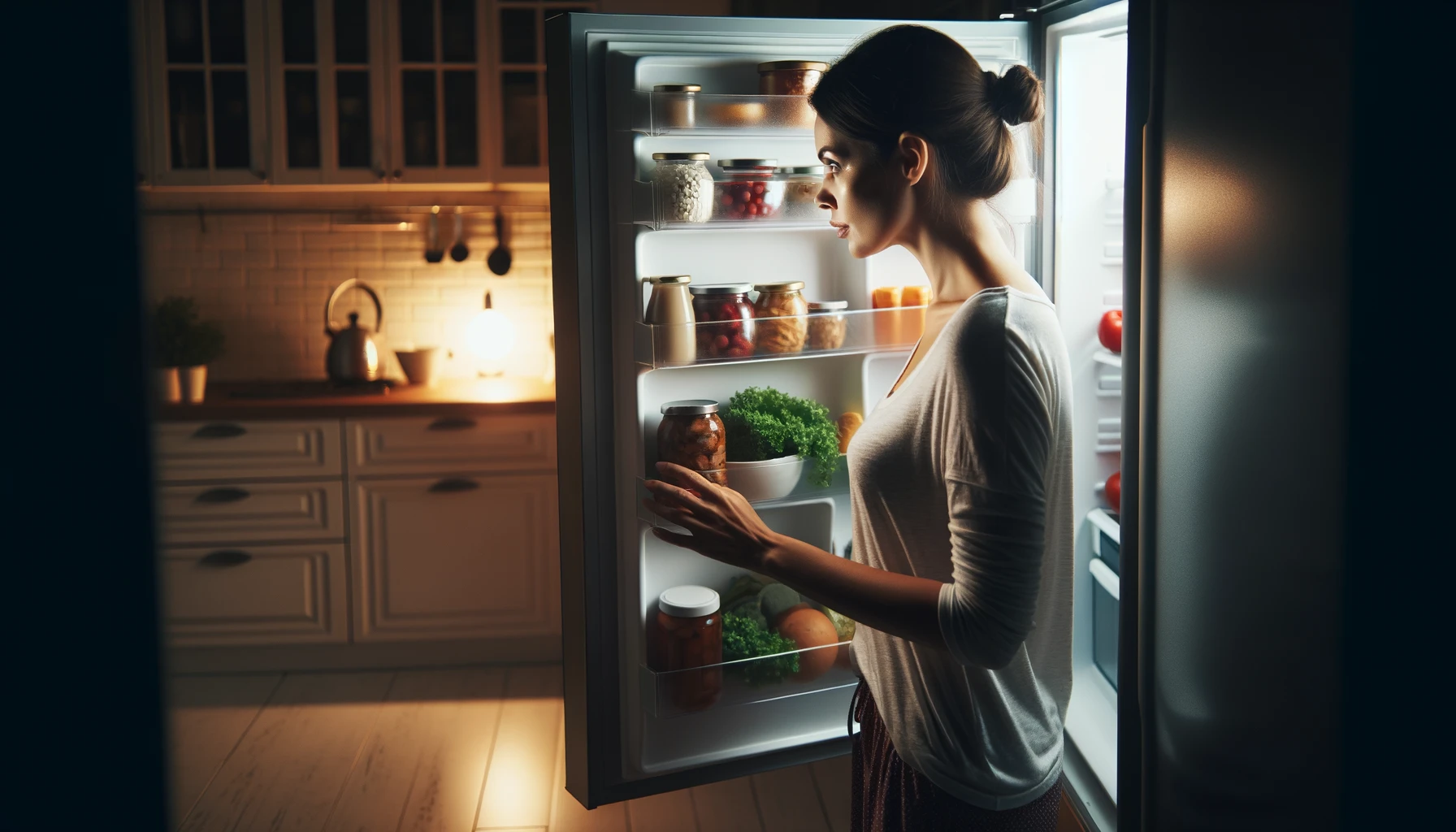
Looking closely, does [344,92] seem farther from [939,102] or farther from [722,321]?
[939,102]

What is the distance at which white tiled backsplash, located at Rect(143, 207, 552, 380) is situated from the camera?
3.47 m

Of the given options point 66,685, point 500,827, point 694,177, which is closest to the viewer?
point 66,685

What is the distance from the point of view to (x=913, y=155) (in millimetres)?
1092

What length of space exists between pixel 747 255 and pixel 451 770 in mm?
1432

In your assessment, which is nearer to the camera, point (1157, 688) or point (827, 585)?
point (1157, 688)

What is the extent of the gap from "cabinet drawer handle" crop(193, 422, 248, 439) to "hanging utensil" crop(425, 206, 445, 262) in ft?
2.83

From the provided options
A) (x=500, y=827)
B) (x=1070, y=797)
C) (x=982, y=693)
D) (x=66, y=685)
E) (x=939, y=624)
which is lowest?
(x=500, y=827)

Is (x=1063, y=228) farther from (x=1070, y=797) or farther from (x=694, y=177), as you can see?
(x=1070, y=797)

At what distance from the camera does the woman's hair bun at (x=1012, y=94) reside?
1.10 metres

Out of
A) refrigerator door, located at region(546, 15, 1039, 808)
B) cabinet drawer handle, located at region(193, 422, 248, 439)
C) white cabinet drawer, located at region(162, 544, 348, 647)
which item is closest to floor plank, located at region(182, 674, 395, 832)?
white cabinet drawer, located at region(162, 544, 348, 647)

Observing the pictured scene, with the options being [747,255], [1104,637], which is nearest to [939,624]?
[747,255]

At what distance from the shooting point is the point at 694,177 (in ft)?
5.23

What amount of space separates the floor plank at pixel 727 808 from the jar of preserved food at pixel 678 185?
1.17 metres

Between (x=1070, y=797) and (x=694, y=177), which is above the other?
(x=694, y=177)
